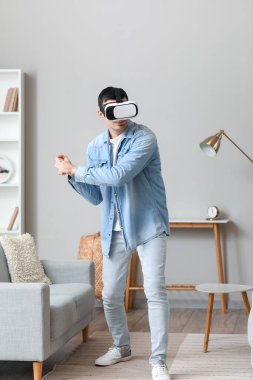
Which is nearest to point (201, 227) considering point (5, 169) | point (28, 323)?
point (5, 169)

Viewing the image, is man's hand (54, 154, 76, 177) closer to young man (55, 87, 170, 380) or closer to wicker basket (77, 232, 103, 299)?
young man (55, 87, 170, 380)

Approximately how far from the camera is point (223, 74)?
6.40m

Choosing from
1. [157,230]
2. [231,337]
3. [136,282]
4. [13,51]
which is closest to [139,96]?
[13,51]

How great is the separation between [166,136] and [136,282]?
126 cm

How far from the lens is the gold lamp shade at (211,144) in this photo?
→ 19.5ft

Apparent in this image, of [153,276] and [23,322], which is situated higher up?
[153,276]

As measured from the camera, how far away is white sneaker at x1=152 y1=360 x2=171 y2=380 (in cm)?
366

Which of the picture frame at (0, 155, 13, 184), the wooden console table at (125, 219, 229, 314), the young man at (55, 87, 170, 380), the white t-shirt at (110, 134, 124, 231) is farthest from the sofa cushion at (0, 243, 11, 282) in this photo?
the picture frame at (0, 155, 13, 184)

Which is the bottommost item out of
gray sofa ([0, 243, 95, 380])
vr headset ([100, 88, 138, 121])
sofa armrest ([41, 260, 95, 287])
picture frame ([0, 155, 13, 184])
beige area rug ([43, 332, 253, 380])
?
beige area rug ([43, 332, 253, 380])

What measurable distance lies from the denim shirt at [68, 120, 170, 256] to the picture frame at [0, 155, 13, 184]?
2.72 m

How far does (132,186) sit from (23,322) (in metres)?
0.84

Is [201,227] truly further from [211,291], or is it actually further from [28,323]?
[28,323]

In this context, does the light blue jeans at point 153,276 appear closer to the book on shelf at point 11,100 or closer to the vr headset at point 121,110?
the vr headset at point 121,110

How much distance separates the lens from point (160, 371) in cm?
368
